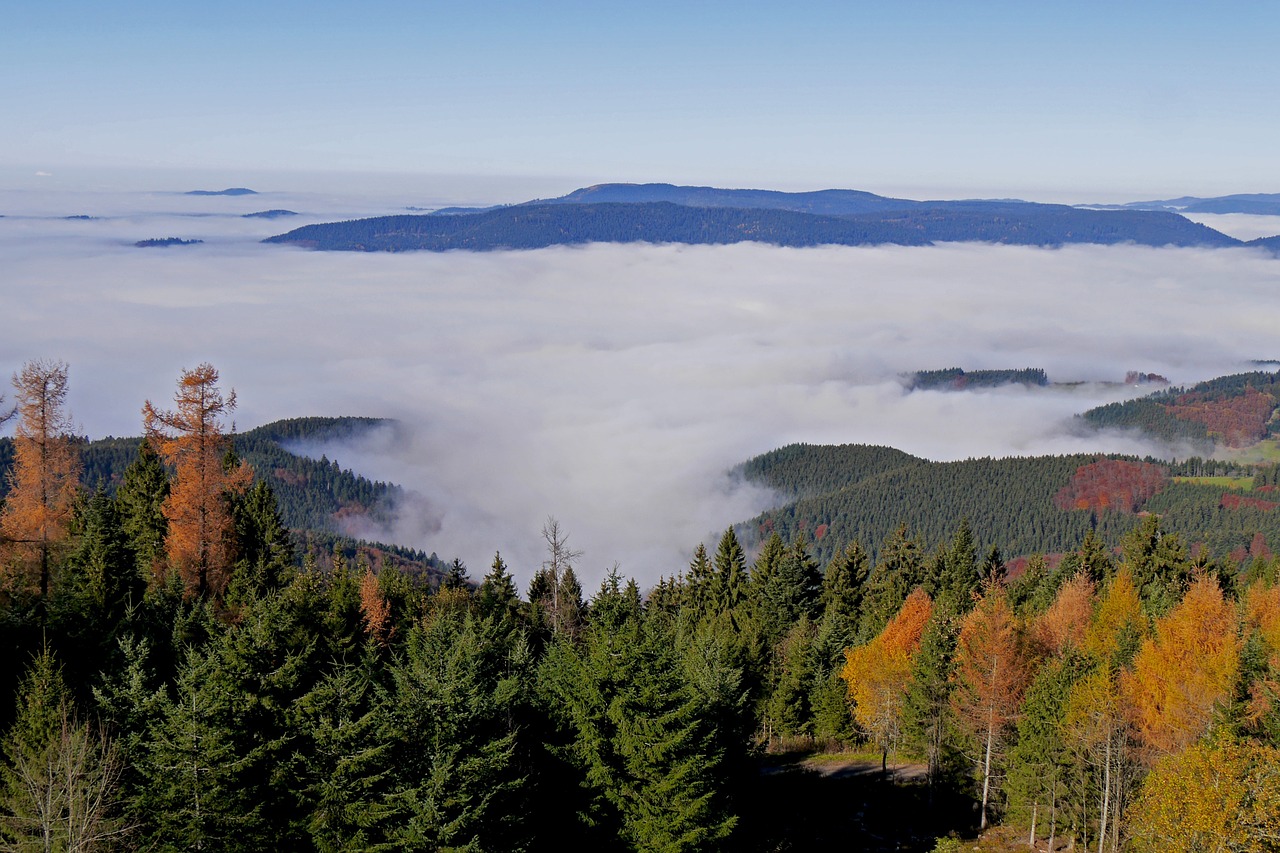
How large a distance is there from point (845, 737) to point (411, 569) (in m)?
122

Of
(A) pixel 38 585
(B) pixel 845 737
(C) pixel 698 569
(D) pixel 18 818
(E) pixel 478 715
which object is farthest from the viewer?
(C) pixel 698 569

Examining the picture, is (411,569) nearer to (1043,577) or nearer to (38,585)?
(1043,577)

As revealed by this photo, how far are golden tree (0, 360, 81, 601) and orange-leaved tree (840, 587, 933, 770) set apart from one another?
38.3 m

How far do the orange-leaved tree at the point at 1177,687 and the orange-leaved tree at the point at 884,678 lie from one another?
1088 centimetres

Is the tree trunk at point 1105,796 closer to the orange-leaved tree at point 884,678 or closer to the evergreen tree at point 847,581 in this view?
the orange-leaved tree at point 884,678

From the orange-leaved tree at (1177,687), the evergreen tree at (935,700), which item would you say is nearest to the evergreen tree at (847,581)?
the evergreen tree at (935,700)

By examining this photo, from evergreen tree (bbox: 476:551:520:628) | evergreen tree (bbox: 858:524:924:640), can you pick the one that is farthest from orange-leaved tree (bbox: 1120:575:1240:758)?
evergreen tree (bbox: 476:551:520:628)

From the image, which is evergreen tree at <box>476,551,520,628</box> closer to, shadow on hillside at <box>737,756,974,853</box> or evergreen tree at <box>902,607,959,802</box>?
shadow on hillside at <box>737,756,974,853</box>

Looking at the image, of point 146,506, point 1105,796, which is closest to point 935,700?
point 1105,796

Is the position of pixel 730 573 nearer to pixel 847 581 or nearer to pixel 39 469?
pixel 847 581

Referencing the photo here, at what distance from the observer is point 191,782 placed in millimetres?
23000

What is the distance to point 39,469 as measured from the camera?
3825 cm

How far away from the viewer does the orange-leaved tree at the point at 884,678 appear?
48.1 meters

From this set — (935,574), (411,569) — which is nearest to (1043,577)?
(935,574)
